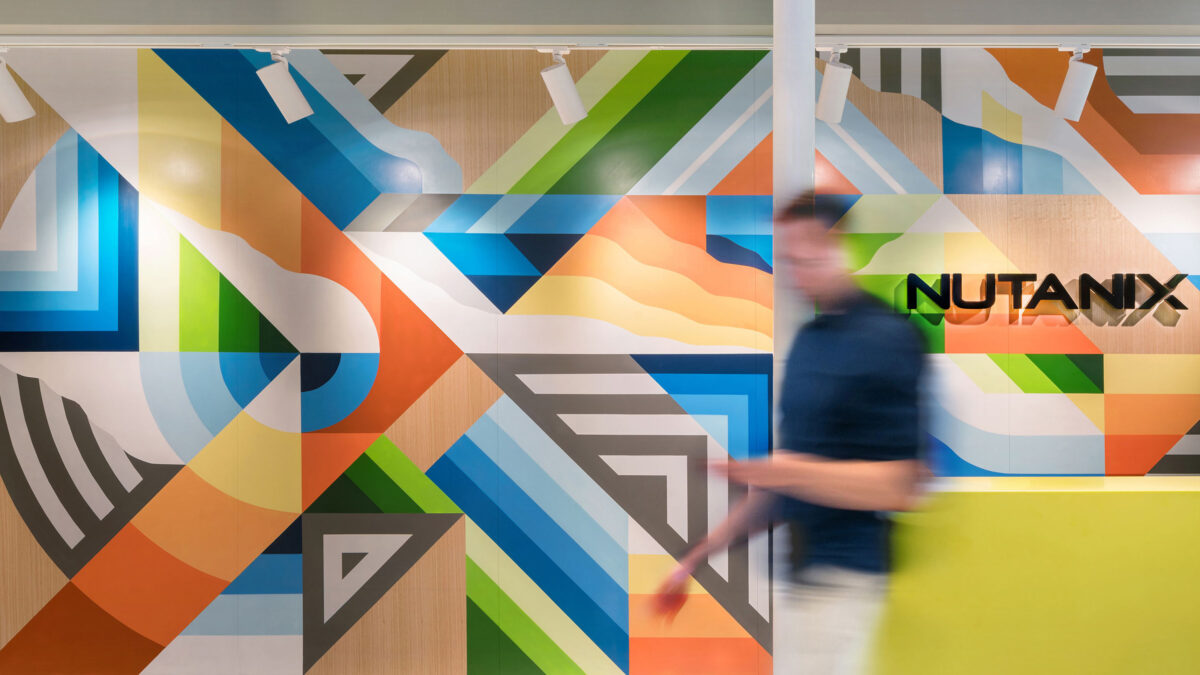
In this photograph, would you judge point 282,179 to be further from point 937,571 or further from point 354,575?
point 937,571

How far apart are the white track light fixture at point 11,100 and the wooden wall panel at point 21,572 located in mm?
1707

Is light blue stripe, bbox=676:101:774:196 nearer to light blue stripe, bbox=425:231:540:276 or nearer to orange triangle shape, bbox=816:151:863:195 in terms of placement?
orange triangle shape, bbox=816:151:863:195

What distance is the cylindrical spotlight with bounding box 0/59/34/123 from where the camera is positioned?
2.62 metres

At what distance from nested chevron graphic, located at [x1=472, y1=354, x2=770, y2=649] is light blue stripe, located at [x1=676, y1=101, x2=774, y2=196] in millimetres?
852

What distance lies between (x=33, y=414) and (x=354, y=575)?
1667 millimetres

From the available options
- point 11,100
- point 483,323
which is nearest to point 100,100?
point 11,100

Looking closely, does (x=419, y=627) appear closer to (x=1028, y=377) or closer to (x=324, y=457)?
(x=324, y=457)

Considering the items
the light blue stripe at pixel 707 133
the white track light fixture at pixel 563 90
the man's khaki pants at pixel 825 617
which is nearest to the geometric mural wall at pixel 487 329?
the light blue stripe at pixel 707 133

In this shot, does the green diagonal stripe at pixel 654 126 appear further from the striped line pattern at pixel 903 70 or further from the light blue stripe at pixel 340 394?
the light blue stripe at pixel 340 394

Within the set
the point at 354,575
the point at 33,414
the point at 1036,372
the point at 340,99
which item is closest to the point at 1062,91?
the point at 1036,372

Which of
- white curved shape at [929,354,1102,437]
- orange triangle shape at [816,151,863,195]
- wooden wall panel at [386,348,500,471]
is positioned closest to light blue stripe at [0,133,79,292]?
wooden wall panel at [386,348,500,471]

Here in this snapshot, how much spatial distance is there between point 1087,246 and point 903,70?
3.78 feet

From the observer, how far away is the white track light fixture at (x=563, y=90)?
2.54 m

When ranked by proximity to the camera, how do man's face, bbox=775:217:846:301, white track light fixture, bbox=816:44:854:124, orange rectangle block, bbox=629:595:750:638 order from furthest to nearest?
orange rectangle block, bbox=629:595:750:638
white track light fixture, bbox=816:44:854:124
man's face, bbox=775:217:846:301
